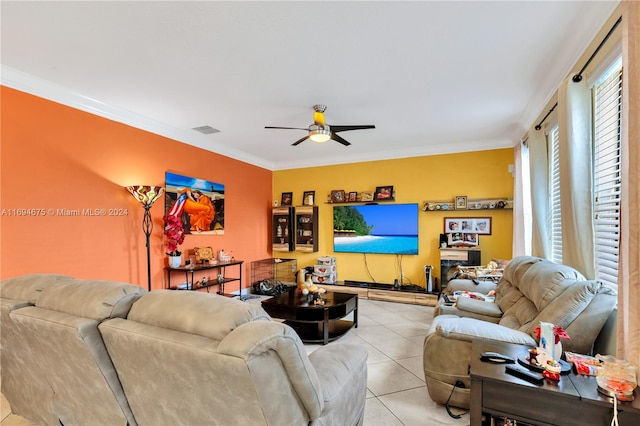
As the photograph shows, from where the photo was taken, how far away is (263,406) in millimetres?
1015

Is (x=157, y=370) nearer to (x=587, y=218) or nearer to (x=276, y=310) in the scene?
(x=276, y=310)

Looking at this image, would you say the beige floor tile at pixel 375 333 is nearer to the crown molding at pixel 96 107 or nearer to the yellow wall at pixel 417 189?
the yellow wall at pixel 417 189

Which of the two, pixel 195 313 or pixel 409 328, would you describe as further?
pixel 409 328

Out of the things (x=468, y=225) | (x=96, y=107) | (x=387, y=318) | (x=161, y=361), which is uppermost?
(x=96, y=107)

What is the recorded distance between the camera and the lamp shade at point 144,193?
367cm

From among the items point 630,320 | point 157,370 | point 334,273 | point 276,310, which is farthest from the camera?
point 334,273

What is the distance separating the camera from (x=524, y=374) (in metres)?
1.37

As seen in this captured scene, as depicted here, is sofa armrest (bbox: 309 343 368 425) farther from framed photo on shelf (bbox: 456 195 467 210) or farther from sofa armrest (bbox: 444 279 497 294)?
framed photo on shelf (bbox: 456 195 467 210)

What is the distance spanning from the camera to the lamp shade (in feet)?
12.0

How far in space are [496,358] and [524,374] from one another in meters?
0.17

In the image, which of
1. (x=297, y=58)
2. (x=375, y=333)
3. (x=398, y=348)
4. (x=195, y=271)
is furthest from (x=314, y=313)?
(x=297, y=58)

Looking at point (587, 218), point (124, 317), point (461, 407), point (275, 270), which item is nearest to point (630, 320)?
point (587, 218)

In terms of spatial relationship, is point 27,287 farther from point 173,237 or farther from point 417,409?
point 173,237

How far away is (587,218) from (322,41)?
2.24 metres
